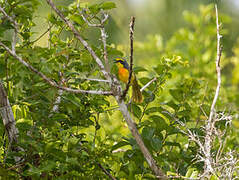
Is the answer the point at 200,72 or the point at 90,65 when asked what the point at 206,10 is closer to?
the point at 200,72

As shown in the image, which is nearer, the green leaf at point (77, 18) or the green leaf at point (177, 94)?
the green leaf at point (77, 18)

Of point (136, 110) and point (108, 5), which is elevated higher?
point (108, 5)

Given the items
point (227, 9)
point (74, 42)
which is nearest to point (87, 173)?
point (74, 42)

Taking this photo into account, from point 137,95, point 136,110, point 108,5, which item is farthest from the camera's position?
point 137,95

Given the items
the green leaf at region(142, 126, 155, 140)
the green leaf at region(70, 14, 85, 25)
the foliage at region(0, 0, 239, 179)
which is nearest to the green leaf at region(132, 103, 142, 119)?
the foliage at region(0, 0, 239, 179)

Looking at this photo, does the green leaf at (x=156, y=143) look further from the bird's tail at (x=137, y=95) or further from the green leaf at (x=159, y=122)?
the bird's tail at (x=137, y=95)

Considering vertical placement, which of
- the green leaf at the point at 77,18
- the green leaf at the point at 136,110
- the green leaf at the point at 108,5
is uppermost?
the green leaf at the point at 108,5

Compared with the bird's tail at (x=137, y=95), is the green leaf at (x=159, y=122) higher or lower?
lower

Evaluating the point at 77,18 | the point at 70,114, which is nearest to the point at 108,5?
the point at 77,18

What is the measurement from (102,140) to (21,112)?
0.26 m

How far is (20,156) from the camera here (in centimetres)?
100

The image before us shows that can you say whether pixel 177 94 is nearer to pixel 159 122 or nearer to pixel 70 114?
pixel 159 122

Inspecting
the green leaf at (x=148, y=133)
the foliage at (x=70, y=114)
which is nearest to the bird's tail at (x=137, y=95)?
the foliage at (x=70, y=114)

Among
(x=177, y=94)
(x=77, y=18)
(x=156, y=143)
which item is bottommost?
(x=156, y=143)
